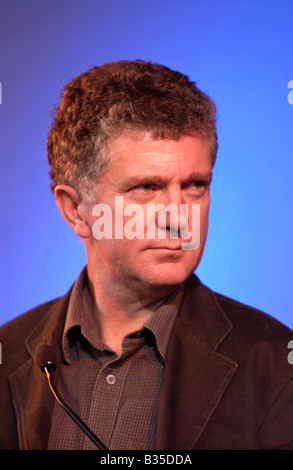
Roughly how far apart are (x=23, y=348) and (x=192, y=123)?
913 mm

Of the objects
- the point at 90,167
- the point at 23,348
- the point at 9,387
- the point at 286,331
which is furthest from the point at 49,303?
the point at 286,331

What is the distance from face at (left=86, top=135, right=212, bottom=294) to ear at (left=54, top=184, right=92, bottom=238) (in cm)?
14

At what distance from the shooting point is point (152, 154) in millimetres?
1779

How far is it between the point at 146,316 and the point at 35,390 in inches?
15.9

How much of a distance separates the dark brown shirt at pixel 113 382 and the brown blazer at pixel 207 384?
0.04 meters

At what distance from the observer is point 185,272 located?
1.84 m

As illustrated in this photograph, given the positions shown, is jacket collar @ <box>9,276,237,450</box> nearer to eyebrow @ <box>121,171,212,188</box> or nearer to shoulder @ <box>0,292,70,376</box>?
shoulder @ <box>0,292,70,376</box>

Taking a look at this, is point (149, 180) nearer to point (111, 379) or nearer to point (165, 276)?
point (165, 276)

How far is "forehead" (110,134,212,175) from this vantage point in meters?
1.78

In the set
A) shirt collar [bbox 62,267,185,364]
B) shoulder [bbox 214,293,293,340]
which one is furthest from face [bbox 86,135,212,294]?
shoulder [bbox 214,293,293,340]

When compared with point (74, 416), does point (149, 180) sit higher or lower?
higher

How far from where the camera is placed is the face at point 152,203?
1788 mm

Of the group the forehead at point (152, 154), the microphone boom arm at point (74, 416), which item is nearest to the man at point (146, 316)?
the forehead at point (152, 154)

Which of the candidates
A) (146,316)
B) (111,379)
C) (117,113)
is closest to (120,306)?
(146,316)
